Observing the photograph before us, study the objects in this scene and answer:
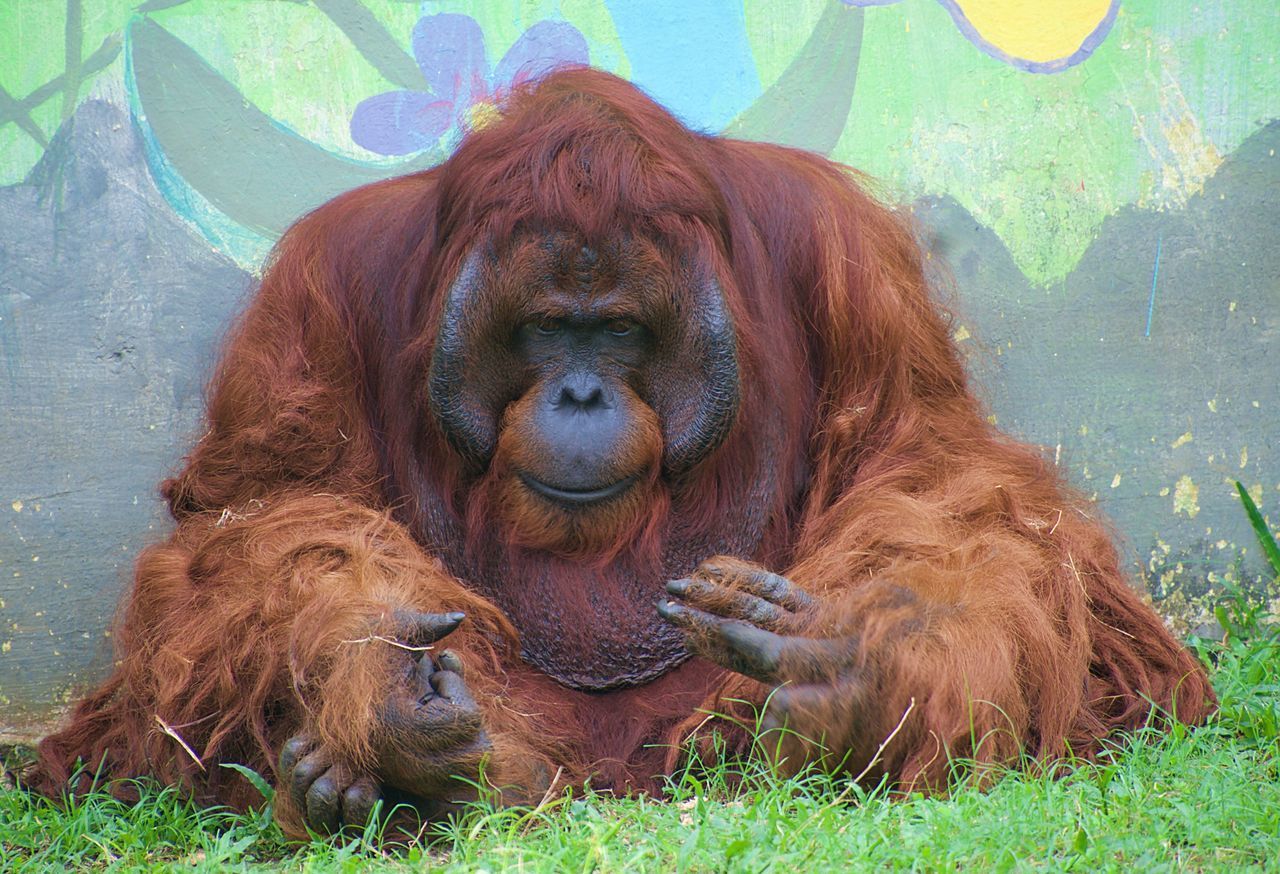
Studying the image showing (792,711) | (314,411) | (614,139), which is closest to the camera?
(792,711)

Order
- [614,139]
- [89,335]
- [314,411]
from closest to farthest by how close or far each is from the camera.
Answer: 1. [614,139]
2. [314,411]
3. [89,335]

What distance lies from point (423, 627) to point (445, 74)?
176cm

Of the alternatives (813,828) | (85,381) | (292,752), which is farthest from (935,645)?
(85,381)

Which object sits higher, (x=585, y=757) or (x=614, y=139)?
(x=614, y=139)

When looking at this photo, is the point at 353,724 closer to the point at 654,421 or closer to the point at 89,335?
the point at 654,421

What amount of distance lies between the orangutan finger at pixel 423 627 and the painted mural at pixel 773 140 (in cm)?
139

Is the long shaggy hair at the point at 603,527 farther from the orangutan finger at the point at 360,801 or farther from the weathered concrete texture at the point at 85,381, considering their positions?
the weathered concrete texture at the point at 85,381

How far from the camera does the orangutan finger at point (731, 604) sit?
86.5 inches

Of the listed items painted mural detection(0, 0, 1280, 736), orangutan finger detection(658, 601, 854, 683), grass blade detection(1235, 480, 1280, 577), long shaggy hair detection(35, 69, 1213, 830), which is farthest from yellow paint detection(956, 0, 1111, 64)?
orangutan finger detection(658, 601, 854, 683)

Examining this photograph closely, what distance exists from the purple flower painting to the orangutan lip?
1.33 metres

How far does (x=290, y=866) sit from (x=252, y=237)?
1.80 m

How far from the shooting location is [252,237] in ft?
11.5

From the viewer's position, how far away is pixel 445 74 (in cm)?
354

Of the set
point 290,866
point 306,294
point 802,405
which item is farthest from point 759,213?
point 290,866
